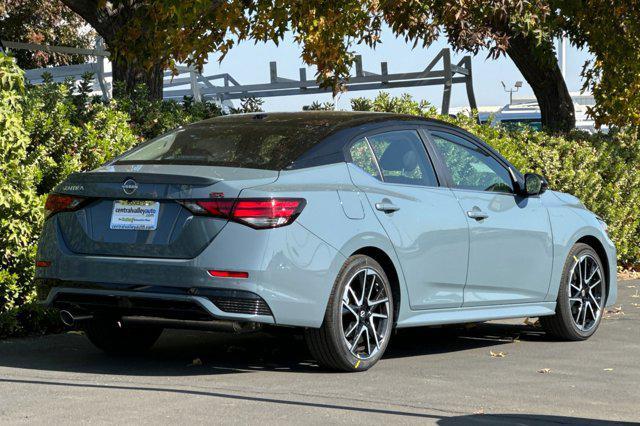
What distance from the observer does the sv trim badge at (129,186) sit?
24.2 feet

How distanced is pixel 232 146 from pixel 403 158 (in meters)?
1.21

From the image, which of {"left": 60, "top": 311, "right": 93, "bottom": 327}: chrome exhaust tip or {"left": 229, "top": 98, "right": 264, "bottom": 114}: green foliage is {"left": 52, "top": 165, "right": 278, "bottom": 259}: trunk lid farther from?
{"left": 229, "top": 98, "right": 264, "bottom": 114}: green foliage

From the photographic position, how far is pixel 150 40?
13047mm

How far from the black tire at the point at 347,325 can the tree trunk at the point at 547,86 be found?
12.2m

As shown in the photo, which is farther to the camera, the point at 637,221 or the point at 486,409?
the point at 637,221

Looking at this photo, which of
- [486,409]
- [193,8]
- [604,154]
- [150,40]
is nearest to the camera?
[486,409]

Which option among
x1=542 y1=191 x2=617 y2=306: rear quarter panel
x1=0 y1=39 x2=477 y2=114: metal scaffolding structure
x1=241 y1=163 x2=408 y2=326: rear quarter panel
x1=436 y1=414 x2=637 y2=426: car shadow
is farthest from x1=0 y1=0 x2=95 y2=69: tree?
x1=436 y1=414 x2=637 y2=426: car shadow

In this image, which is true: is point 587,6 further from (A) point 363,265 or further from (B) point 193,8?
(A) point 363,265

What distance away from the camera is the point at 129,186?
24.3ft

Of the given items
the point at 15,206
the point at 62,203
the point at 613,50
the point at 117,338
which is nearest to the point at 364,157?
the point at 62,203

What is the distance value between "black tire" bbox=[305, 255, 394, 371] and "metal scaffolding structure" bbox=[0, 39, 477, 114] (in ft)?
29.7

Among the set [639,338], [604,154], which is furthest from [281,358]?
[604,154]

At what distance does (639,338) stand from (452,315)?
2119 millimetres

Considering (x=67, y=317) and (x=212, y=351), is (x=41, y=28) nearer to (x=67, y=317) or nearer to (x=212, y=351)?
(x=212, y=351)
